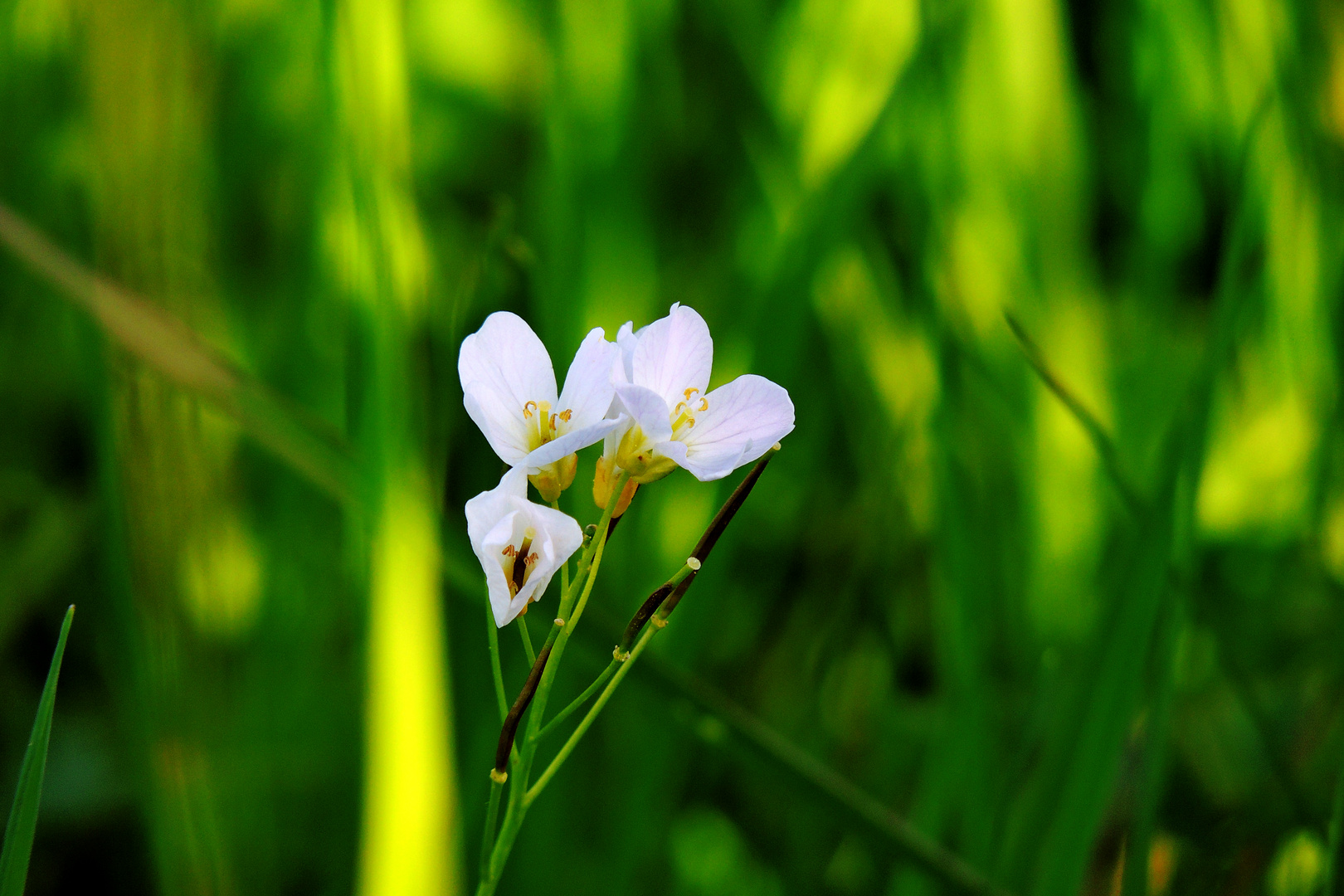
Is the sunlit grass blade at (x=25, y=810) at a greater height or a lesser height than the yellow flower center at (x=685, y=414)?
lesser

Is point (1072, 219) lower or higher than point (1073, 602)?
higher

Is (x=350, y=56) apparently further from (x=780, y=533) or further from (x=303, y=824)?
(x=780, y=533)

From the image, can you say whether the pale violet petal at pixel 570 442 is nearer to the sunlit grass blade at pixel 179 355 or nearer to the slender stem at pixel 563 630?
the slender stem at pixel 563 630

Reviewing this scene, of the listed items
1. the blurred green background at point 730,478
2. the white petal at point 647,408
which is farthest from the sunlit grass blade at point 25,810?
the white petal at point 647,408

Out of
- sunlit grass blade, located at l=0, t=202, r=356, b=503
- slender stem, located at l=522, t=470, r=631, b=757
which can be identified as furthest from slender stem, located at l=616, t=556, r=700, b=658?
sunlit grass blade, located at l=0, t=202, r=356, b=503

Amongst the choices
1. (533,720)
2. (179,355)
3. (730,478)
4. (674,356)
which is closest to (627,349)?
(674,356)

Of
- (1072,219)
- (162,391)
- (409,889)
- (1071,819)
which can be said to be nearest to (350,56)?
(162,391)

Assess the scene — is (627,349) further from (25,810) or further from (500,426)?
(25,810)
